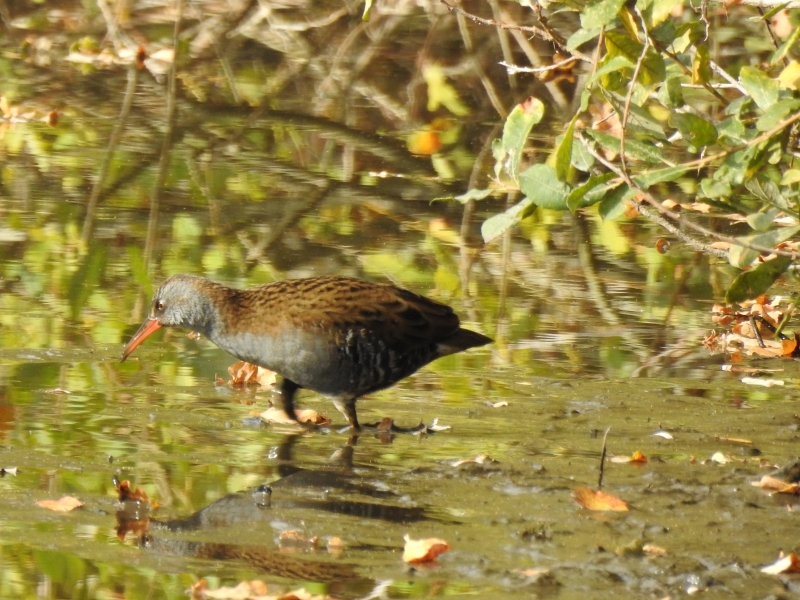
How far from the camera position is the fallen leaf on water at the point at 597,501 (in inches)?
198

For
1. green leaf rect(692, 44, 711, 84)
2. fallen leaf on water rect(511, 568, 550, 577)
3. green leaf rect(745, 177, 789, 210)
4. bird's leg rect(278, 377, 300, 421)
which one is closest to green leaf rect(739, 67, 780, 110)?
green leaf rect(692, 44, 711, 84)

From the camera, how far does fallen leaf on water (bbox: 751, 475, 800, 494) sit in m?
5.25

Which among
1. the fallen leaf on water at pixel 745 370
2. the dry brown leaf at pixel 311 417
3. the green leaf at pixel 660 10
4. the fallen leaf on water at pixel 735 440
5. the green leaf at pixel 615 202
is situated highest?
the green leaf at pixel 660 10

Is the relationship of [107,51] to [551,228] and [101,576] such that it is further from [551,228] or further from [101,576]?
[101,576]

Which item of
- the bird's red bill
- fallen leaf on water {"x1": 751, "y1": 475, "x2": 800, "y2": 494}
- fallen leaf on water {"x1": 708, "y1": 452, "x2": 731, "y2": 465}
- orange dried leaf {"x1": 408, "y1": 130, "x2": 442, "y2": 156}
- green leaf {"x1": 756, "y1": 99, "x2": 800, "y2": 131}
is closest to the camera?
green leaf {"x1": 756, "y1": 99, "x2": 800, "y2": 131}

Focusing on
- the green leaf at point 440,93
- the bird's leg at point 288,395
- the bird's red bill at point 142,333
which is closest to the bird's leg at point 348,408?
the bird's leg at point 288,395

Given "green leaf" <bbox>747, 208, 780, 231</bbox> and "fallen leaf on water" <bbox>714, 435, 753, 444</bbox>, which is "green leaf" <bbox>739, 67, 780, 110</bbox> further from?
"fallen leaf on water" <bbox>714, 435, 753, 444</bbox>

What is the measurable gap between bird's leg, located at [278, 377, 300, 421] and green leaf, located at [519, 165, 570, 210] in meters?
1.50

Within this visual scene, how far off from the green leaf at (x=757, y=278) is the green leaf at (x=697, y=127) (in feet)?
1.54

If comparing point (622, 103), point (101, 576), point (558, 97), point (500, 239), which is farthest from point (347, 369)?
point (558, 97)

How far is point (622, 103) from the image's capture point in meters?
5.98

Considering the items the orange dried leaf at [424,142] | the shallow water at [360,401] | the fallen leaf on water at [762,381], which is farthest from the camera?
the orange dried leaf at [424,142]

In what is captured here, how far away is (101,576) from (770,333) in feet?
13.7

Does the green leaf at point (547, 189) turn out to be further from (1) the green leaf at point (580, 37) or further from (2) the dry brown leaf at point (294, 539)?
(2) the dry brown leaf at point (294, 539)
